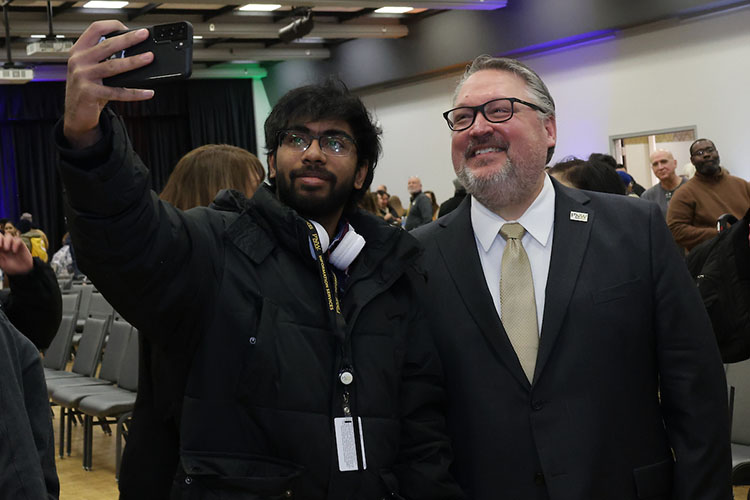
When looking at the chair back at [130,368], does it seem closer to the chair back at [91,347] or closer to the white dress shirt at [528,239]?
the chair back at [91,347]

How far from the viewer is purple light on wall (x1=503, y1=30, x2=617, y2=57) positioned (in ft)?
41.9

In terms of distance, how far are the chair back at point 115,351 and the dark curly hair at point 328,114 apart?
4296 millimetres

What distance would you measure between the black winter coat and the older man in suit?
235 millimetres

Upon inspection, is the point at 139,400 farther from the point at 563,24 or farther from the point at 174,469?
the point at 563,24

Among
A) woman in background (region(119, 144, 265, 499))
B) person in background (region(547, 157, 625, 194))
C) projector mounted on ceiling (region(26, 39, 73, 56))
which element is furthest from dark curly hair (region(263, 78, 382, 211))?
projector mounted on ceiling (region(26, 39, 73, 56))

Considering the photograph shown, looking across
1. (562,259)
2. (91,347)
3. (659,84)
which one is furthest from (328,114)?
(659,84)

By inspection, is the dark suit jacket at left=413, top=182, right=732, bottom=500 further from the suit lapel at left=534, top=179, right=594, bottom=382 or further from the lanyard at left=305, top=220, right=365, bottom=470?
the lanyard at left=305, top=220, right=365, bottom=470

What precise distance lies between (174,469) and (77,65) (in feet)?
2.78

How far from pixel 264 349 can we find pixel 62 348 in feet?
19.3

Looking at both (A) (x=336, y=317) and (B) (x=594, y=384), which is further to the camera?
(B) (x=594, y=384)

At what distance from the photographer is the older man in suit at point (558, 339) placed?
80.6 inches

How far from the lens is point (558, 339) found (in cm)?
206

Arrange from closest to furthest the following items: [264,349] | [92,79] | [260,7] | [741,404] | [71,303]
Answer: [92,79] < [264,349] < [741,404] < [71,303] < [260,7]

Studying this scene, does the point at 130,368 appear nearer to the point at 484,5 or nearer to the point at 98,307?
the point at 98,307
